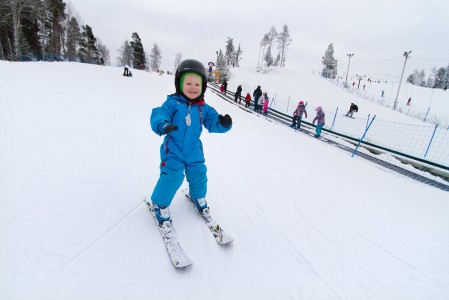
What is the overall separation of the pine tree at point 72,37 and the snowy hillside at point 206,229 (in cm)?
4754

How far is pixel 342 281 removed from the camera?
2176 mm

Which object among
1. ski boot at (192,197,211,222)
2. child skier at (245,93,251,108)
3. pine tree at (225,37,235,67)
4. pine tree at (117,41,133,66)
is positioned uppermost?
pine tree at (225,37,235,67)

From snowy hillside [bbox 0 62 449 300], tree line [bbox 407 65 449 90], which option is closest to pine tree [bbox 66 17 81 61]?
snowy hillside [bbox 0 62 449 300]

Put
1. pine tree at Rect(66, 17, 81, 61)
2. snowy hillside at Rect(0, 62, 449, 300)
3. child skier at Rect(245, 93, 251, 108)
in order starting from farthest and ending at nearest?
pine tree at Rect(66, 17, 81, 61) < child skier at Rect(245, 93, 251, 108) < snowy hillside at Rect(0, 62, 449, 300)

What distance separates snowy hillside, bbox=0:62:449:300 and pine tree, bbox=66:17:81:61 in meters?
47.5

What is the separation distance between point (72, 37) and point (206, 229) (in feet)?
175

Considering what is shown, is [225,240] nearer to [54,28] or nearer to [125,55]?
[54,28]

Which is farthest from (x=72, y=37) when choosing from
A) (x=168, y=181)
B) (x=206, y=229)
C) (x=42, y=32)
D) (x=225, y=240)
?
(x=225, y=240)

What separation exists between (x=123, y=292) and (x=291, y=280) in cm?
151

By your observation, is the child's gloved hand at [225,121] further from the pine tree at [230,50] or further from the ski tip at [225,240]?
the pine tree at [230,50]

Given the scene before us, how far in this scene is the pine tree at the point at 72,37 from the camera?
40.8 meters

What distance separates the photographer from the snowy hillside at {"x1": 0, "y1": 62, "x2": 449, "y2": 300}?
191 cm

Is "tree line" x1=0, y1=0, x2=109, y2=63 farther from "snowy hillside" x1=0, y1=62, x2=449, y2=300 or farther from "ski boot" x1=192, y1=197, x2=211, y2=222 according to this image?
"ski boot" x1=192, y1=197, x2=211, y2=222

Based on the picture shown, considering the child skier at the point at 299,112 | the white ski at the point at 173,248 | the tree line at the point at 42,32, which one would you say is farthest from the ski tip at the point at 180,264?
the tree line at the point at 42,32
